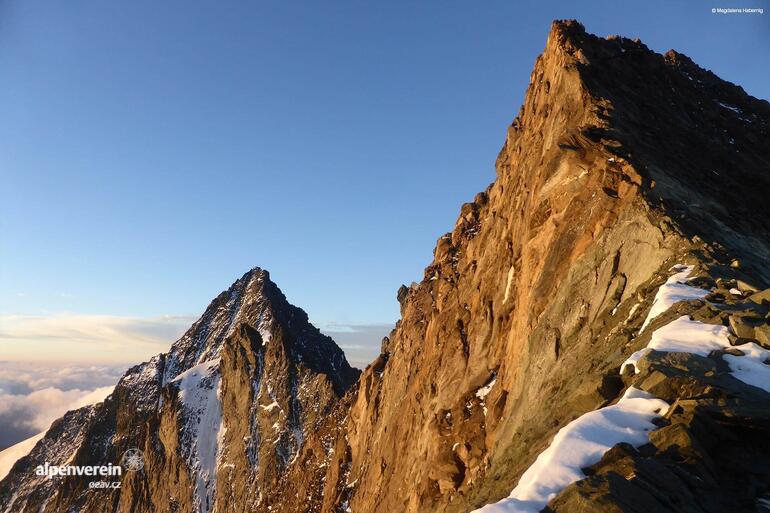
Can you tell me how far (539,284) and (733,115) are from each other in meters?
33.3

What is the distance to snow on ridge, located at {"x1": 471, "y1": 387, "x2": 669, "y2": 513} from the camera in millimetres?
8266

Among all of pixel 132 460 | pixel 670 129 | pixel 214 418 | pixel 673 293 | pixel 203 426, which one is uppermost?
pixel 670 129

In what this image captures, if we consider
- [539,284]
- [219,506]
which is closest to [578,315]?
[539,284]

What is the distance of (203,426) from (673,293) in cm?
12929

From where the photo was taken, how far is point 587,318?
20.1m

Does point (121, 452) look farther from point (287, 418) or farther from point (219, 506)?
point (287, 418)

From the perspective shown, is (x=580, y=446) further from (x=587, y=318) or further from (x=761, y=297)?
(x=587, y=318)

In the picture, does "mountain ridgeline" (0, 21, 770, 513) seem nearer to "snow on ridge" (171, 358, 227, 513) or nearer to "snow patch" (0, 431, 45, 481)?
"snow on ridge" (171, 358, 227, 513)

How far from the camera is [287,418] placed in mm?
108250

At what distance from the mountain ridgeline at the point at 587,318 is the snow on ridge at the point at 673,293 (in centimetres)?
9

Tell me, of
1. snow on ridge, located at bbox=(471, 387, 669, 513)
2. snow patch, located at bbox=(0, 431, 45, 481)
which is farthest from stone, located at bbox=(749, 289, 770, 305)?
snow patch, located at bbox=(0, 431, 45, 481)

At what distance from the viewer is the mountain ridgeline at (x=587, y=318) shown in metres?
9.09

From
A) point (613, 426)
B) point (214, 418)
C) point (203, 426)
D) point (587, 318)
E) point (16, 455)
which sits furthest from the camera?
point (16, 455)

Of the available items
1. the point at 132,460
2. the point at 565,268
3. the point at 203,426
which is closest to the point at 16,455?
the point at 132,460
